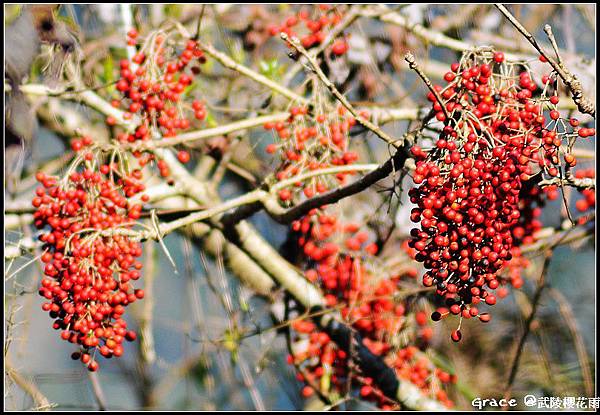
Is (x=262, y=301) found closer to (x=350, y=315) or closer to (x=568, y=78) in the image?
(x=350, y=315)

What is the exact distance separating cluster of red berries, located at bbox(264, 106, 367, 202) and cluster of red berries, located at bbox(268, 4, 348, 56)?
13.5 inches

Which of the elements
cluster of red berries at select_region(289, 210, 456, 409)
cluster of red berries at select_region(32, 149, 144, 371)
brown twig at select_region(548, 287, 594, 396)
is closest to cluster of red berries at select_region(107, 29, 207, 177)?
cluster of red berries at select_region(32, 149, 144, 371)

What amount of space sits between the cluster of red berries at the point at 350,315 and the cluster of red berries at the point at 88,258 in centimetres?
78

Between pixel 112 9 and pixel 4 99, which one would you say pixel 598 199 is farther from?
pixel 112 9

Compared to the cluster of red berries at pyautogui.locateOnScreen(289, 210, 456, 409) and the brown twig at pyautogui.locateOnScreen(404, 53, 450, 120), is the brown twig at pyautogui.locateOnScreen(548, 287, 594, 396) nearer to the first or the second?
the cluster of red berries at pyautogui.locateOnScreen(289, 210, 456, 409)

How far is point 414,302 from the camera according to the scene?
2572mm

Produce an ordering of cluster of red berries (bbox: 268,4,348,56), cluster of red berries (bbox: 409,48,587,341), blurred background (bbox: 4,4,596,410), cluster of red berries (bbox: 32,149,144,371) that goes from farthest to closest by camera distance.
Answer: blurred background (bbox: 4,4,596,410) → cluster of red berries (bbox: 268,4,348,56) → cluster of red berries (bbox: 32,149,144,371) → cluster of red berries (bbox: 409,48,587,341)

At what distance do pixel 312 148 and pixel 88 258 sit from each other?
77cm

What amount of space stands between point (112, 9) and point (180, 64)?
41.7 inches

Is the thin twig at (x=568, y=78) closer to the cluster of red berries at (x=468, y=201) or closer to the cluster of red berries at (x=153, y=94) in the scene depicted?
the cluster of red berries at (x=468, y=201)

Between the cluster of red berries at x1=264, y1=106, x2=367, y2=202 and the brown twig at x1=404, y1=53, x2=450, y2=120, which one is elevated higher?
the cluster of red berries at x1=264, y1=106, x2=367, y2=202

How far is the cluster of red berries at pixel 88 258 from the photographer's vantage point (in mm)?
1650

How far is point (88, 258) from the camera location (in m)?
1.71

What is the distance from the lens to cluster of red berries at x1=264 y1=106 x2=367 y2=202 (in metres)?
2.14
